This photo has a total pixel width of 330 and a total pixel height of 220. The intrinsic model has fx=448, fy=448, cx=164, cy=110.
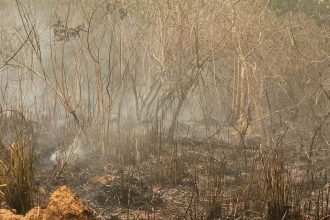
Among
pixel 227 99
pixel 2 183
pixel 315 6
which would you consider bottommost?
pixel 2 183

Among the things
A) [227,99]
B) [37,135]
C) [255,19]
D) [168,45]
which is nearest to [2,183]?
[37,135]

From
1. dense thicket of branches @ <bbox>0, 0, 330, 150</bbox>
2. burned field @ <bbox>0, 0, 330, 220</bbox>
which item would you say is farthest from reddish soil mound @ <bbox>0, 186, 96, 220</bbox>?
dense thicket of branches @ <bbox>0, 0, 330, 150</bbox>

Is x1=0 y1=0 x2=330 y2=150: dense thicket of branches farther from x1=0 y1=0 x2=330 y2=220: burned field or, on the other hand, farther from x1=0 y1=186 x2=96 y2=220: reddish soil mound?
x1=0 y1=186 x2=96 y2=220: reddish soil mound

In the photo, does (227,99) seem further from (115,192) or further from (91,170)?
(115,192)

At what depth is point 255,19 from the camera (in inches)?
330

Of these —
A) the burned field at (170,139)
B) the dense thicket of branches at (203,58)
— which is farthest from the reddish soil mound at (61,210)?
the dense thicket of branches at (203,58)

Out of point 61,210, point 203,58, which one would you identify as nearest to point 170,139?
point 203,58

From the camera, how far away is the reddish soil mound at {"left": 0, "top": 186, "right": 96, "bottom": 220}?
9.86 feet

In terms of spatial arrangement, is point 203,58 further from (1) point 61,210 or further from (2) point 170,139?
(1) point 61,210

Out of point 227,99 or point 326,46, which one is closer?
point 326,46

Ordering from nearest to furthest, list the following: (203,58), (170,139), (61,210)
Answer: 1. (61,210)
2. (170,139)
3. (203,58)

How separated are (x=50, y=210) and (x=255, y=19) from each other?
633cm

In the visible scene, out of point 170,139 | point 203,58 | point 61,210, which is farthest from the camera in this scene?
point 203,58

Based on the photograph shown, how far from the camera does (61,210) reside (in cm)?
304
